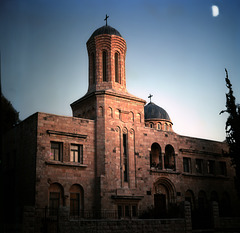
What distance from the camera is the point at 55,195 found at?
23.9m

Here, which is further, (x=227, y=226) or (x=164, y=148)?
(x=164, y=148)

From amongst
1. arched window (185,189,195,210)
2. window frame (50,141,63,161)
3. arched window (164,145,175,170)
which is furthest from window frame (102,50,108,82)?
arched window (185,189,195,210)

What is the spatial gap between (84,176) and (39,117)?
548 centimetres

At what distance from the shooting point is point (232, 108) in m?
28.4

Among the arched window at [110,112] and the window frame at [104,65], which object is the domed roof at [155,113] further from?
the arched window at [110,112]

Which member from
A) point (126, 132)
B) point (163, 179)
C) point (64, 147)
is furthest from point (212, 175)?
point (64, 147)

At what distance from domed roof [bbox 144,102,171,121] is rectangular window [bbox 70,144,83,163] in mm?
19579

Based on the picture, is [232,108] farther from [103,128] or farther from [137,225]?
[137,225]

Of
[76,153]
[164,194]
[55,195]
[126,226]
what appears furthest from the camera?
[164,194]

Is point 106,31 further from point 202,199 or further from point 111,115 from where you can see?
point 202,199

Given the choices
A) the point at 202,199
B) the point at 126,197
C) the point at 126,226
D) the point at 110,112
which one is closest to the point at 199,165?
the point at 202,199

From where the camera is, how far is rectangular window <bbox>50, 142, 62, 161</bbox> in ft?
80.3

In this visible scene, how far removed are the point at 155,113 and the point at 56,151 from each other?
21719mm

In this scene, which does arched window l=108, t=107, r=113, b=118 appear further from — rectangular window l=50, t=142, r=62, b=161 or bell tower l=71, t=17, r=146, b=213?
rectangular window l=50, t=142, r=62, b=161
